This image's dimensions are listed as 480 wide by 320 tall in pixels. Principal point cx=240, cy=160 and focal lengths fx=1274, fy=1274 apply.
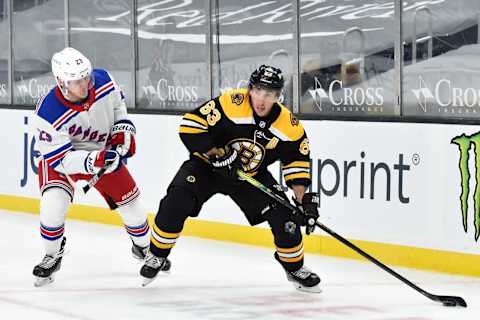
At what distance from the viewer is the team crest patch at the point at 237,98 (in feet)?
17.9

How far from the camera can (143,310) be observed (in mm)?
5199

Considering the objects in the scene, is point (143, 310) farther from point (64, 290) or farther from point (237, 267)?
point (237, 267)

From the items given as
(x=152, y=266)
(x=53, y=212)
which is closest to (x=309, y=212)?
(x=152, y=266)

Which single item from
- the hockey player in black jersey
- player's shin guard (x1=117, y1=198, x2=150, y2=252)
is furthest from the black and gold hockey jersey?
player's shin guard (x1=117, y1=198, x2=150, y2=252)

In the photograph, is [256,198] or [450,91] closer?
[256,198]

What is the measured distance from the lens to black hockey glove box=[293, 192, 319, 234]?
212 inches

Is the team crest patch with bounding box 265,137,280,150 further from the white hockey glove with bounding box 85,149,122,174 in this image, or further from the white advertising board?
the white advertising board

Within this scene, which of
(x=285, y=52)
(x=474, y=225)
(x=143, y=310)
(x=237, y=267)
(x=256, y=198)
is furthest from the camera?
(x=285, y=52)

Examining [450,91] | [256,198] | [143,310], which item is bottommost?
[143,310]

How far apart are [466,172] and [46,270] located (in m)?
2.04

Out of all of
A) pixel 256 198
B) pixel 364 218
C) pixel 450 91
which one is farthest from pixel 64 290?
pixel 450 91

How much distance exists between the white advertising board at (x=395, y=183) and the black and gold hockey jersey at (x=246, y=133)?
3.33 ft

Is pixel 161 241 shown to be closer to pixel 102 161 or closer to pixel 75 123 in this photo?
pixel 102 161

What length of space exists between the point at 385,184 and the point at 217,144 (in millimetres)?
1322
